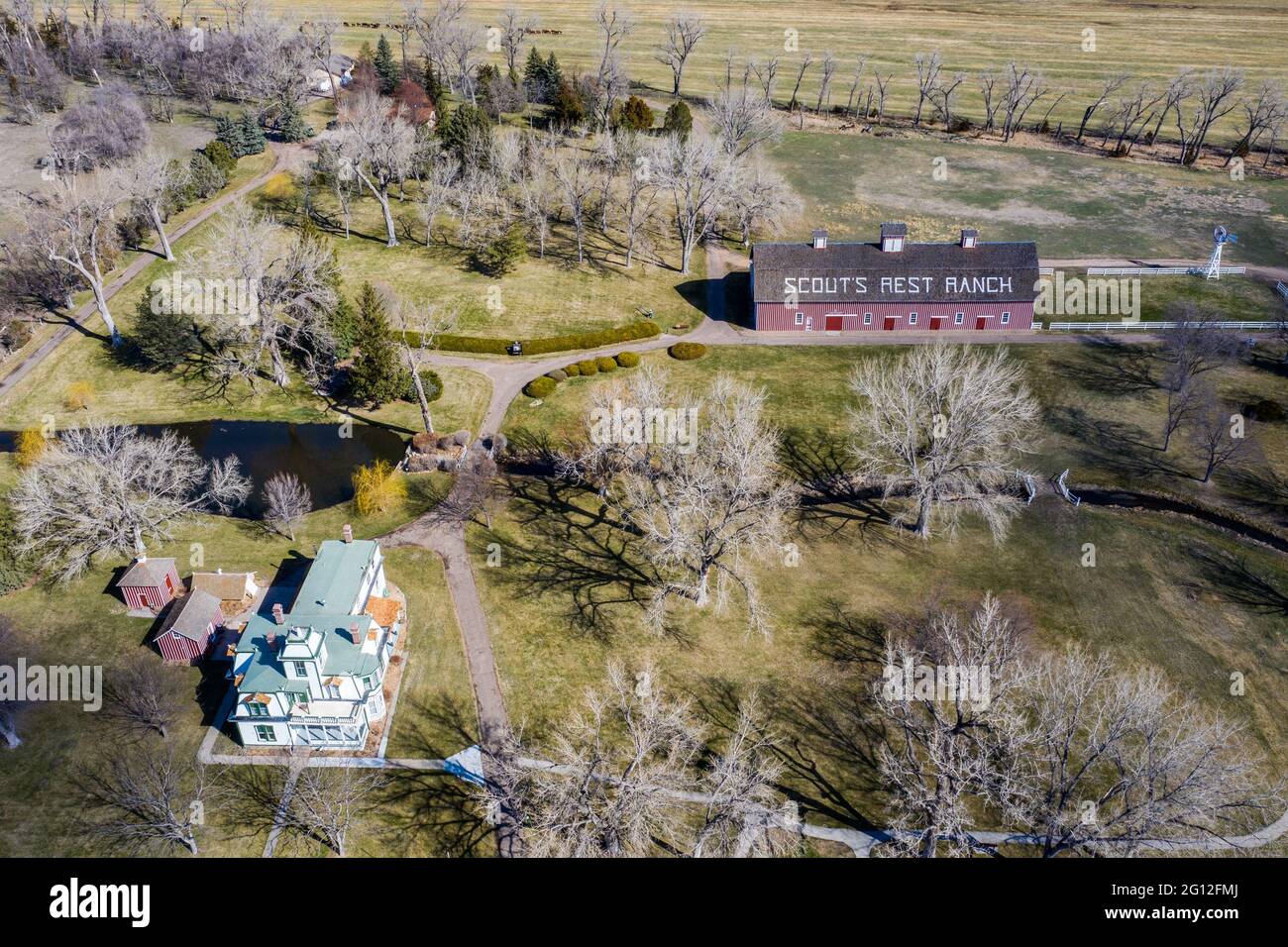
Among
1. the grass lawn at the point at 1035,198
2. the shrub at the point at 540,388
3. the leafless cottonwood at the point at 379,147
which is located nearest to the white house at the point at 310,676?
the shrub at the point at 540,388

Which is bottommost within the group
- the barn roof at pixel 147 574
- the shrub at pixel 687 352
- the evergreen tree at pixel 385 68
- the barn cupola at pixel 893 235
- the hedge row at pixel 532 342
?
the barn roof at pixel 147 574

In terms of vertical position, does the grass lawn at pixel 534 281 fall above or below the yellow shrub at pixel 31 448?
above

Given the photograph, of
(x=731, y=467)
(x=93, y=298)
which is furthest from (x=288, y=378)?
(x=731, y=467)

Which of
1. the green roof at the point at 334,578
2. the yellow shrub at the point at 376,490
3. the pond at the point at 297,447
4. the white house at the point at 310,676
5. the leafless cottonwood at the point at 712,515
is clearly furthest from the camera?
the pond at the point at 297,447

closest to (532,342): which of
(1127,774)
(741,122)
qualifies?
(741,122)

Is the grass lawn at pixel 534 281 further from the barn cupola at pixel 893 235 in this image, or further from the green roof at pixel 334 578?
the green roof at pixel 334 578

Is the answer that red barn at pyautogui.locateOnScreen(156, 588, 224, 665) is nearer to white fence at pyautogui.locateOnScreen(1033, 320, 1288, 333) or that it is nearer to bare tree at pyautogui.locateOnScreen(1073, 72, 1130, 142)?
white fence at pyautogui.locateOnScreen(1033, 320, 1288, 333)
